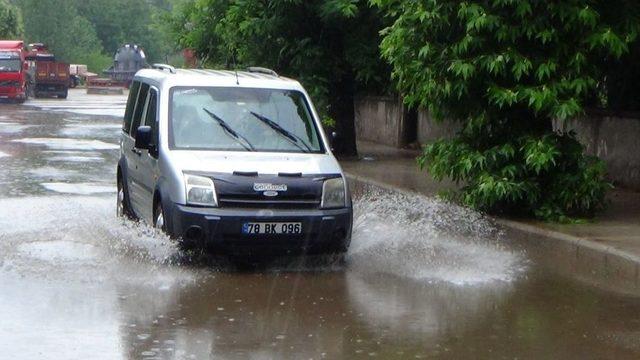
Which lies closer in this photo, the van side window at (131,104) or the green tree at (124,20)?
the van side window at (131,104)

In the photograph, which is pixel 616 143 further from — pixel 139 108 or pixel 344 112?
pixel 344 112

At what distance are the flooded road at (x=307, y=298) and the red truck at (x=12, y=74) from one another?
46.0 meters

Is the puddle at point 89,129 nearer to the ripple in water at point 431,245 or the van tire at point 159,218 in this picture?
the ripple in water at point 431,245

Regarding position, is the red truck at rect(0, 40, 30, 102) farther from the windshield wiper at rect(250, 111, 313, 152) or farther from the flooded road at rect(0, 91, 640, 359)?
the windshield wiper at rect(250, 111, 313, 152)

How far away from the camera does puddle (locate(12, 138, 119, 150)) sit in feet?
89.2

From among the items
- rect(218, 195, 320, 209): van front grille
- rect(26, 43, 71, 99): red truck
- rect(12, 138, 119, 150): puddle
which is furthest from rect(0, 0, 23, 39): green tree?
rect(218, 195, 320, 209): van front grille

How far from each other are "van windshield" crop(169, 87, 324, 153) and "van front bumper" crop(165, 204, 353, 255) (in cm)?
101

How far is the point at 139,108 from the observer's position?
44.8ft

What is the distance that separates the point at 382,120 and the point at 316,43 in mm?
6028

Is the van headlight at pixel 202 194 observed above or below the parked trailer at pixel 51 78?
above

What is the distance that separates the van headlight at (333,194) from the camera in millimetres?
11391

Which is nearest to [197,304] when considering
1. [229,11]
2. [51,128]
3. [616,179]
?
[616,179]

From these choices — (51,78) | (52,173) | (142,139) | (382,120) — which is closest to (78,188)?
(52,173)

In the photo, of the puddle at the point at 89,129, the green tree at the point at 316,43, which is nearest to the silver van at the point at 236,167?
the green tree at the point at 316,43
